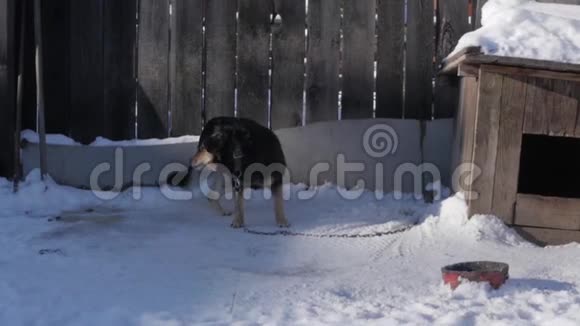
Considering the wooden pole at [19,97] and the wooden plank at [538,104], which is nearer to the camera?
the wooden plank at [538,104]

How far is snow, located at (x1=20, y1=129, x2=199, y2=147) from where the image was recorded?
5.90m

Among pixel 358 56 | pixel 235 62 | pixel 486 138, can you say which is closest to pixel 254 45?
pixel 235 62

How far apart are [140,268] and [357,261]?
1191mm

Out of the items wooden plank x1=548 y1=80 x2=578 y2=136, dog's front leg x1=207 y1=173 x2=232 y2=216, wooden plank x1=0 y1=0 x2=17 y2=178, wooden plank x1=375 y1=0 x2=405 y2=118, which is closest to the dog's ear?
dog's front leg x1=207 y1=173 x2=232 y2=216

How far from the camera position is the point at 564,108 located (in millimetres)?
4652

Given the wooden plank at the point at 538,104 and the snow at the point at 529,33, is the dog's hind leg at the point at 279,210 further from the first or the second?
the wooden plank at the point at 538,104

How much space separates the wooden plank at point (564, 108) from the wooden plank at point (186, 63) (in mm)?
2757

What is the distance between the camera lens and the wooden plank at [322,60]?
19.4 feet

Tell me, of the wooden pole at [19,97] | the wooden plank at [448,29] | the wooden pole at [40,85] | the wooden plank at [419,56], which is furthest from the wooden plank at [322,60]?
the wooden pole at [19,97]

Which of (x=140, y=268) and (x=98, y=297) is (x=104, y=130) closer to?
(x=140, y=268)

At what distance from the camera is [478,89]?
4.69 meters

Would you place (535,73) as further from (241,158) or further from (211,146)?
(211,146)

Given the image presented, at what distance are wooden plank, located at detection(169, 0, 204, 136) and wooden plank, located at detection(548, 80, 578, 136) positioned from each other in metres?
2.76

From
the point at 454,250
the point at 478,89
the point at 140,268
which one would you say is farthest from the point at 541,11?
the point at 140,268
